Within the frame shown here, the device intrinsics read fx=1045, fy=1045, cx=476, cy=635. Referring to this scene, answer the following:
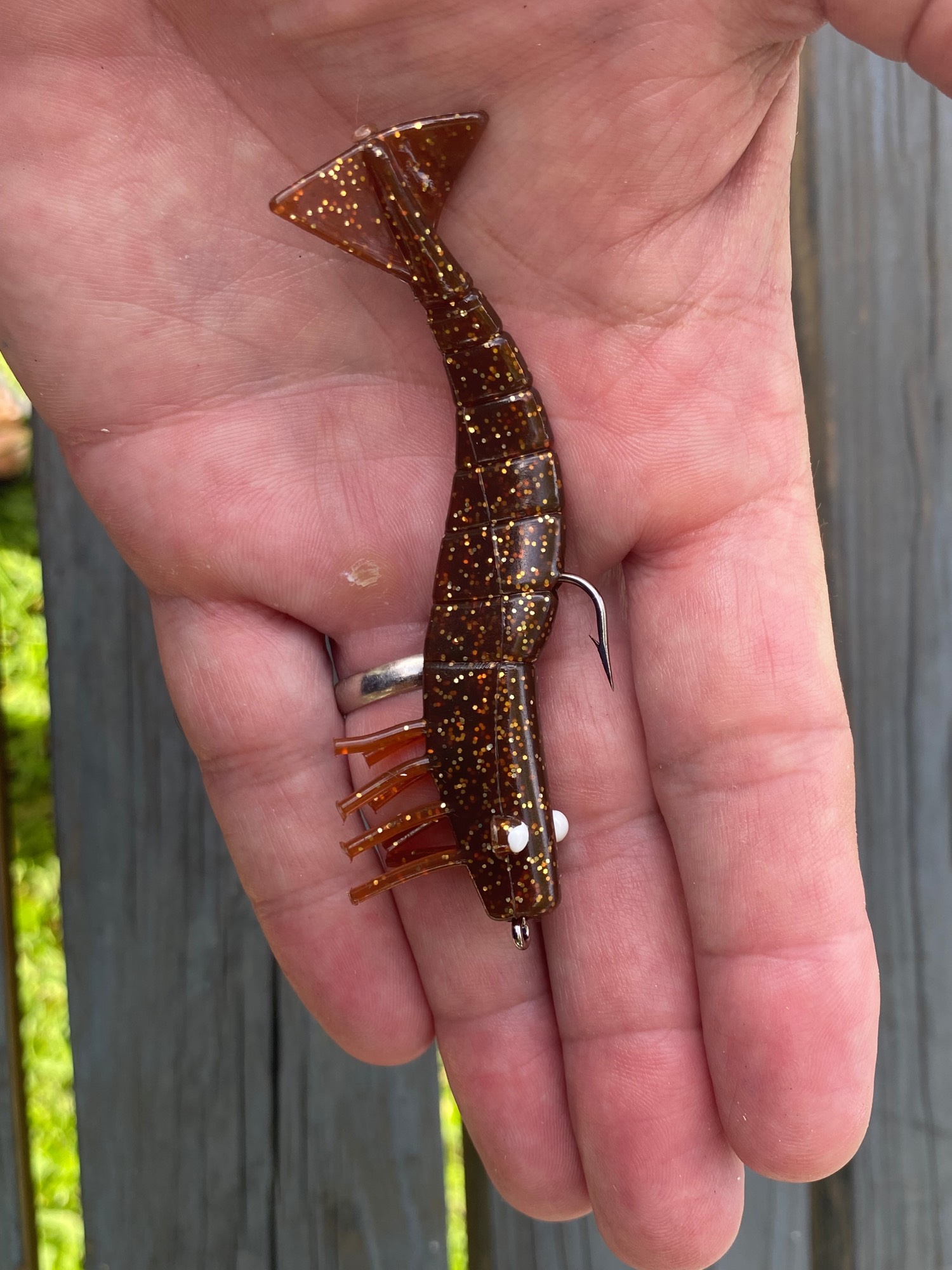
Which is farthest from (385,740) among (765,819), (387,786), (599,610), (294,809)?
(765,819)

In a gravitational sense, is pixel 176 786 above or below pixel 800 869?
above

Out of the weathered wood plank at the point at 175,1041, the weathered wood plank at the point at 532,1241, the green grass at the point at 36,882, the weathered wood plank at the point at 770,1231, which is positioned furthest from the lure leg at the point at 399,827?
the green grass at the point at 36,882

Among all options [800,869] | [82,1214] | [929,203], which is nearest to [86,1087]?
[82,1214]

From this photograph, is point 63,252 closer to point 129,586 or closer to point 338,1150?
point 129,586

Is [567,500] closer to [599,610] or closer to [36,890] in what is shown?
[599,610]

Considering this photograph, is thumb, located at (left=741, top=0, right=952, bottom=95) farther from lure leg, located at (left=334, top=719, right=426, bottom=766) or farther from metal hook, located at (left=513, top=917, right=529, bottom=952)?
metal hook, located at (left=513, top=917, right=529, bottom=952)

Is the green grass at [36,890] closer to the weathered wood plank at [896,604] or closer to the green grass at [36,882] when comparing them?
the green grass at [36,882]

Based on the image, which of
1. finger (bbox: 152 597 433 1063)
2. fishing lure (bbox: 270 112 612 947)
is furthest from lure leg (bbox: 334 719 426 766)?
finger (bbox: 152 597 433 1063)
